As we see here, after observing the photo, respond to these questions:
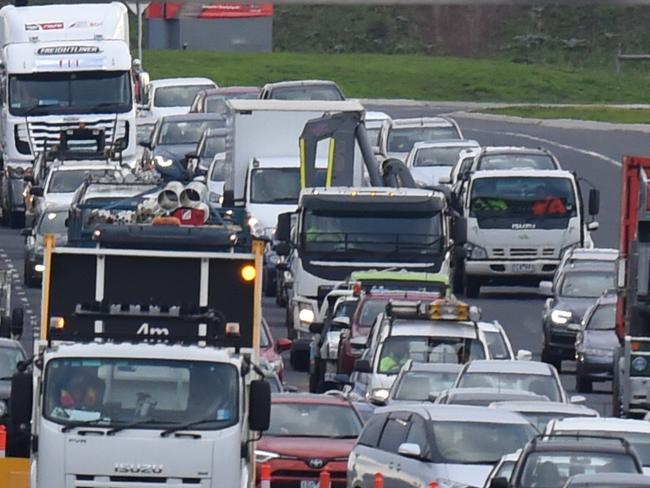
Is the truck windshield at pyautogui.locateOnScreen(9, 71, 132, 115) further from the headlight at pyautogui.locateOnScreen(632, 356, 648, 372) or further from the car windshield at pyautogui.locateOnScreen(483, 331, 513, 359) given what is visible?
the headlight at pyautogui.locateOnScreen(632, 356, 648, 372)

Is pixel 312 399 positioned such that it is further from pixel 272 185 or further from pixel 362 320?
pixel 272 185

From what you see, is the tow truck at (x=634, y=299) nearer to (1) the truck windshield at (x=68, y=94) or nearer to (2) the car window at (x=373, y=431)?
(2) the car window at (x=373, y=431)

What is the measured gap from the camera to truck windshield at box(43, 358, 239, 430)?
17125 mm

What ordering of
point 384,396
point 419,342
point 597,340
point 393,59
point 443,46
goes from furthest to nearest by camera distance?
point 443,46 < point 393,59 < point 597,340 < point 419,342 < point 384,396

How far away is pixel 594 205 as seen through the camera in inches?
1644

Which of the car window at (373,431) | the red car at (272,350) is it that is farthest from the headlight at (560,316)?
the car window at (373,431)

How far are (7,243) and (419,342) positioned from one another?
23.8 metres

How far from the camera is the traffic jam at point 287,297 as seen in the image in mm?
17250

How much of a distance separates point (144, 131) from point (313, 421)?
1378 inches

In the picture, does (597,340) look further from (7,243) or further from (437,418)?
(7,243)

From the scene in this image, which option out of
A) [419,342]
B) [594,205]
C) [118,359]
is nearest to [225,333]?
[118,359]

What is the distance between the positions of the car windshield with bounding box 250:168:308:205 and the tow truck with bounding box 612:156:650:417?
12.6 meters

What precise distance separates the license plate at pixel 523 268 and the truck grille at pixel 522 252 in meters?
0.14

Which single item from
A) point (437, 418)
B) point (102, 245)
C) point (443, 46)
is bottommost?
point (443, 46)
